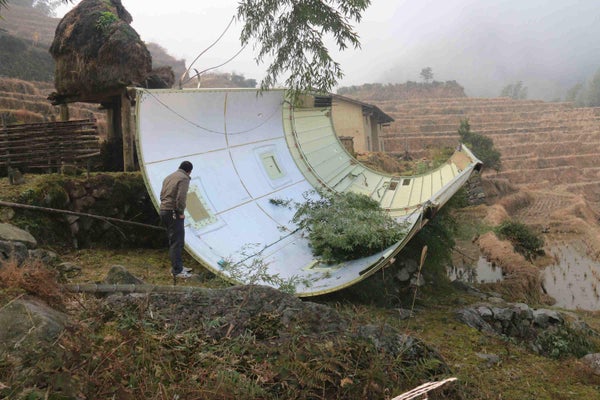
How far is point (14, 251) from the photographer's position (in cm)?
520

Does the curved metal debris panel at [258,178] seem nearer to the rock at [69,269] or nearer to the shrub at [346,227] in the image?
the shrub at [346,227]

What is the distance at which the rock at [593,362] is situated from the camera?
5.37 meters

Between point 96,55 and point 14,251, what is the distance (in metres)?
6.11

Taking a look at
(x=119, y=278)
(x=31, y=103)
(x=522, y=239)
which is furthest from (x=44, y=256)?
(x=31, y=103)

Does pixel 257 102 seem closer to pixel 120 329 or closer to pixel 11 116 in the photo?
pixel 120 329

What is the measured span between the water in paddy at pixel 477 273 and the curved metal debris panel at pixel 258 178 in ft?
10.1

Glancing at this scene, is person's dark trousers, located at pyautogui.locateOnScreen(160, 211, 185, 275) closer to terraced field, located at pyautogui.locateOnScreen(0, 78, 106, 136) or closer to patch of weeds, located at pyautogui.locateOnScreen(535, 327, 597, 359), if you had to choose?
patch of weeds, located at pyautogui.locateOnScreen(535, 327, 597, 359)

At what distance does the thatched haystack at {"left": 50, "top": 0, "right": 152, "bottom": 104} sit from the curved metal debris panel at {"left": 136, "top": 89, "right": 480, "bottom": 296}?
2.56 m

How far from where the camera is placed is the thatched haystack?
9.80m

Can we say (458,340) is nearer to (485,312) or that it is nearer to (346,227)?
(485,312)

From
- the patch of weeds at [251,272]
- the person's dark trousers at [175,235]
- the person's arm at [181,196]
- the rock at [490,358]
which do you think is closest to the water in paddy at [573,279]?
the rock at [490,358]

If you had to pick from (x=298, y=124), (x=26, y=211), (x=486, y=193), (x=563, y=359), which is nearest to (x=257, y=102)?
(x=298, y=124)

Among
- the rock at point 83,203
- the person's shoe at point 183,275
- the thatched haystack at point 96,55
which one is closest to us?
the person's shoe at point 183,275

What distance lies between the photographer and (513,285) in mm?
10914
